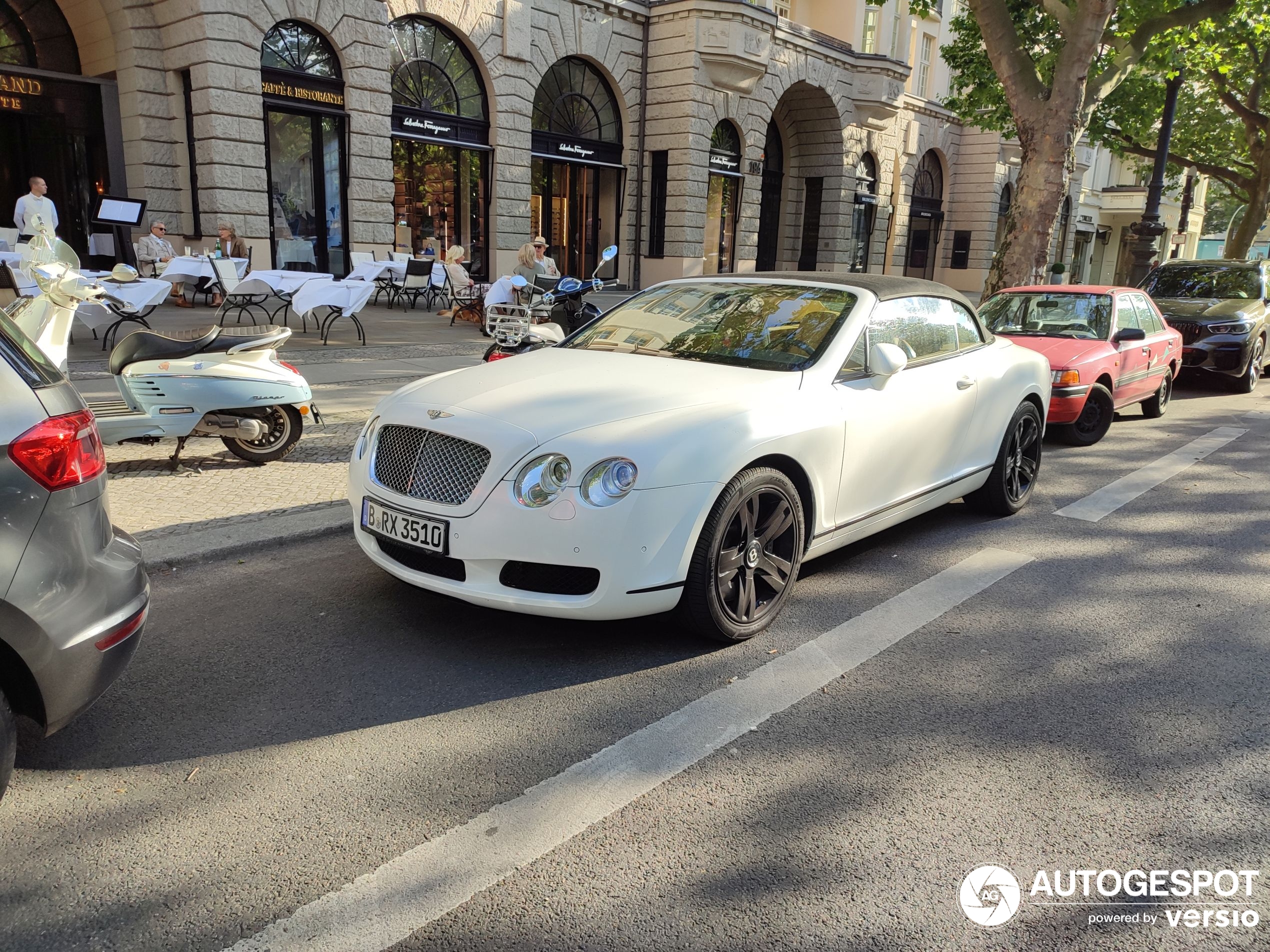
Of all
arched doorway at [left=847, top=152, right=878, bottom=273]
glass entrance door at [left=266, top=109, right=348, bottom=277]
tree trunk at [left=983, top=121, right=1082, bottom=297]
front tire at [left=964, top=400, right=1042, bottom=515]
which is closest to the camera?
front tire at [left=964, top=400, right=1042, bottom=515]

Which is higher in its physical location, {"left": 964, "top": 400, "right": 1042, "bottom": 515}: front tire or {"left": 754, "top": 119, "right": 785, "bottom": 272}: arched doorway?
{"left": 754, "top": 119, "right": 785, "bottom": 272}: arched doorway

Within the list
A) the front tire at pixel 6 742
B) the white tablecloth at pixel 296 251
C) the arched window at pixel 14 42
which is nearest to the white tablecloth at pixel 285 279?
the white tablecloth at pixel 296 251

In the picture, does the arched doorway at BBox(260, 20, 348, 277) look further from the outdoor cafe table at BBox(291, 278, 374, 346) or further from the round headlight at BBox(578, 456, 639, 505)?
the round headlight at BBox(578, 456, 639, 505)

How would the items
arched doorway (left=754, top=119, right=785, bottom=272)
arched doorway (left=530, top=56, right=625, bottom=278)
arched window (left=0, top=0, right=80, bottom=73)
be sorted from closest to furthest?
arched window (left=0, top=0, right=80, bottom=73)
arched doorway (left=530, top=56, right=625, bottom=278)
arched doorway (left=754, top=119, right=785, bottom=272)

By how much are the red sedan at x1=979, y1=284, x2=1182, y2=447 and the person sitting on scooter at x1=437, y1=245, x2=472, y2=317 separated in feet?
34.1

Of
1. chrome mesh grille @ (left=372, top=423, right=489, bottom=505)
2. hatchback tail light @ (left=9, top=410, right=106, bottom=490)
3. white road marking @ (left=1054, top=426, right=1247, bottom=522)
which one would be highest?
hatchback tail light @ (left=9, top=410, right=106, bottom=490)

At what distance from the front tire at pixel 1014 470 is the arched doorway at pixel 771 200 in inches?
977

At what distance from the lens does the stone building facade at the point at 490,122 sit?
16828 millimetres

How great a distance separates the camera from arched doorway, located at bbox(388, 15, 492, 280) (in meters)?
19.3

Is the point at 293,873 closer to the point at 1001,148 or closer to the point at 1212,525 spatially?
the point at 1212,525

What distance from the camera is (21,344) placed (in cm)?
269

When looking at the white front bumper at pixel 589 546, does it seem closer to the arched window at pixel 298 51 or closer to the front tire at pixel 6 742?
the front tire at pixel 6 742

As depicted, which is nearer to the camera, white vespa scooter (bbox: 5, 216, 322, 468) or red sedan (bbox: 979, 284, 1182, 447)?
white vespa scooter (bbox: 5, 216, 322, 468)

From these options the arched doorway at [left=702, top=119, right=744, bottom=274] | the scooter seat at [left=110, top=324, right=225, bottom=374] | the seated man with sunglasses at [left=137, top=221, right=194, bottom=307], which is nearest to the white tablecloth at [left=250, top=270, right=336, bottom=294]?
the seated man with sunglasses at [left=137, top=221, right=194, bottom=307]
